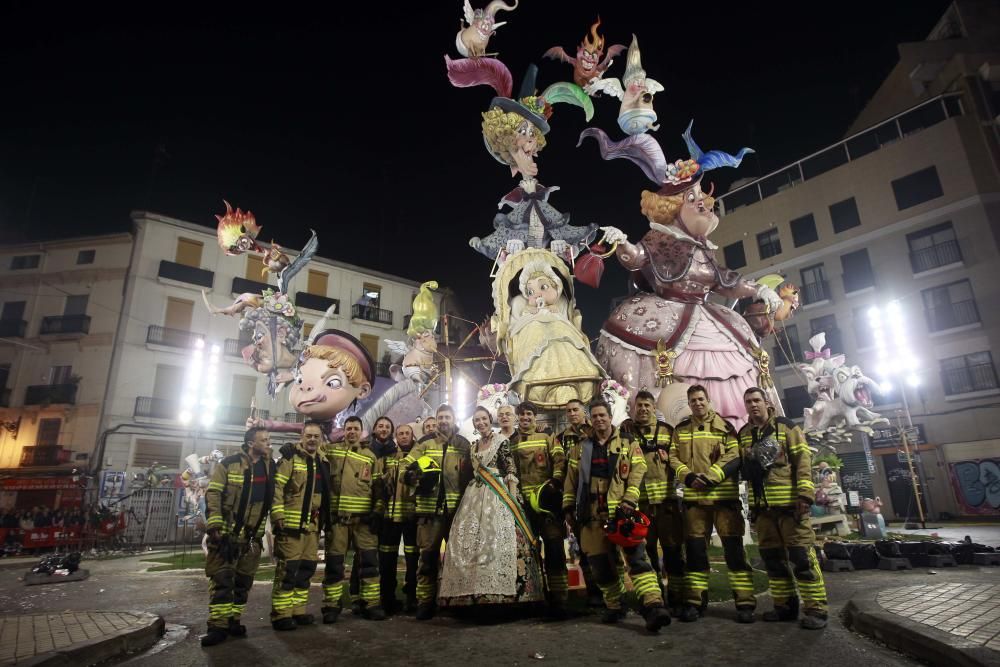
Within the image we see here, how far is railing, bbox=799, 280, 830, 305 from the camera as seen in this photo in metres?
25.9

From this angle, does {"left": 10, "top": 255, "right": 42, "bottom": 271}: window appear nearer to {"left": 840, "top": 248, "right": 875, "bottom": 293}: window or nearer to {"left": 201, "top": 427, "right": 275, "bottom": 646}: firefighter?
{"left": 201, "top": 427, "right": 275, "bottom": 646}: firefighter

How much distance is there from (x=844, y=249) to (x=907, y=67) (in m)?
8.50

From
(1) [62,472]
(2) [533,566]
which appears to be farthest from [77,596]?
(1) [62,472]

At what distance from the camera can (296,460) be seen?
216 inches

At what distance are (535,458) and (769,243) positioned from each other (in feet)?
87.2

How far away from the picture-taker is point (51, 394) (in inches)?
917

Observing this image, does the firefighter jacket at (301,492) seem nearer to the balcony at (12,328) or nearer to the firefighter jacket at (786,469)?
the firefighter jacket at (786,469)

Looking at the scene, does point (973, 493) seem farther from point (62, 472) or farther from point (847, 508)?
point (62, 472)

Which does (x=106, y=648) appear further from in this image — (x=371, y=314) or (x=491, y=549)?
(x=371, y=314)

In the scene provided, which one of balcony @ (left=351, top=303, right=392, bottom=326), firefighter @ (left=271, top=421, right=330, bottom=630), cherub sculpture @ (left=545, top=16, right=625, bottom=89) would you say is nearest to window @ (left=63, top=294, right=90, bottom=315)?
balcony @ (left=351, top=303, right=392, bottom=326)

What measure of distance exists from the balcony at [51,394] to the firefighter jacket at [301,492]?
905 inches

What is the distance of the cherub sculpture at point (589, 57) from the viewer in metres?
11.0

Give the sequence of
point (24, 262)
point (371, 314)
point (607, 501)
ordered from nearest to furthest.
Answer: point (607, 501) < point (24, 262) < point (371, 314)

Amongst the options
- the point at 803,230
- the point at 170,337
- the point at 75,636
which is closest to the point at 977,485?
the point at 803,230
